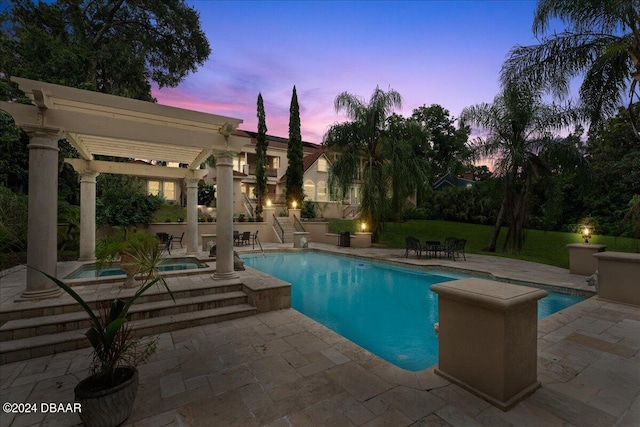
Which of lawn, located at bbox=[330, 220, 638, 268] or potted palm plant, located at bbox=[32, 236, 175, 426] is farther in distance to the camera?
lawn, located at bbox=[330, 220, 638, 268]

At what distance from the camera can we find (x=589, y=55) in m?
8.41

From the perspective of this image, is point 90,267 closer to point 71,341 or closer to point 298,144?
point 71,341

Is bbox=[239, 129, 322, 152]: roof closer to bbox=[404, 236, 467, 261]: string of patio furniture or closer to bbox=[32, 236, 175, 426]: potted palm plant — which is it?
bbox=[404, 236, 467, 261]: string of patio furniture

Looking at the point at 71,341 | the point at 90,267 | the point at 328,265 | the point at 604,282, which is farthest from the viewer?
the point at 328,265

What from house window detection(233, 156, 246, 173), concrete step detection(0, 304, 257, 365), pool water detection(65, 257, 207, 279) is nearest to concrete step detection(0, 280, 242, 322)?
concrete step detection(0, 304, 257, 365)

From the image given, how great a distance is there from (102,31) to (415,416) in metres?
22.8

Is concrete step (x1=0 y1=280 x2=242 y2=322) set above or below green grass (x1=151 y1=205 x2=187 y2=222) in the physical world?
below

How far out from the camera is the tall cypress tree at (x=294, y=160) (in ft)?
75.5

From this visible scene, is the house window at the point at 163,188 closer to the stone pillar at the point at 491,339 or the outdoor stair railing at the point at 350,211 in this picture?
the outdoor stair railing at the point at 350,211

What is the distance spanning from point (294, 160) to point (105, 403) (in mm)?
21768

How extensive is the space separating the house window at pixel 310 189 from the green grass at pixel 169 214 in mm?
11976

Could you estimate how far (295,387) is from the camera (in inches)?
122

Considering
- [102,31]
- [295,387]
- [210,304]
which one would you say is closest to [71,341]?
[210,304]

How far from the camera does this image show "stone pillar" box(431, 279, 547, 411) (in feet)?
8.70
